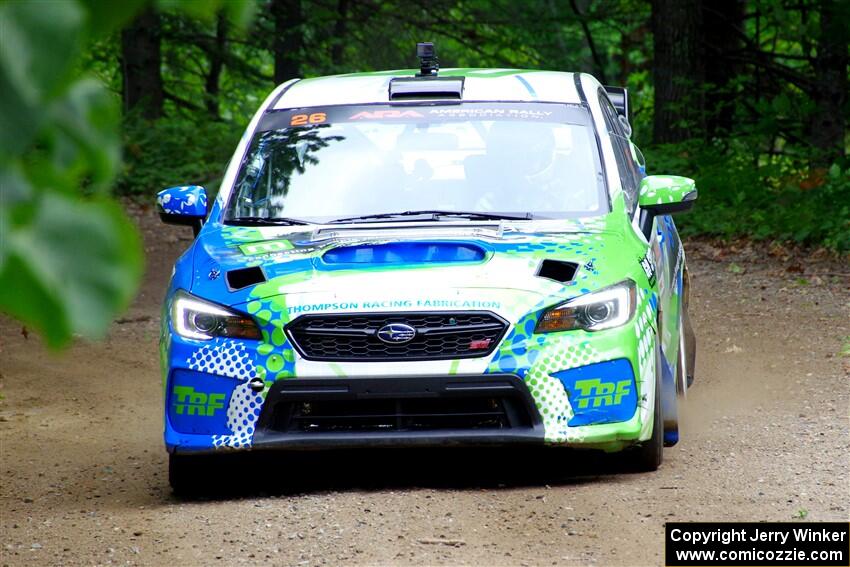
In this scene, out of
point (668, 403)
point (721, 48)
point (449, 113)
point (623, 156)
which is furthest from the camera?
point (721, 48)

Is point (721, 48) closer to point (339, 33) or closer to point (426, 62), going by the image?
point (339, 33)

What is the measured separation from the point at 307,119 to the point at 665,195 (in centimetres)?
192

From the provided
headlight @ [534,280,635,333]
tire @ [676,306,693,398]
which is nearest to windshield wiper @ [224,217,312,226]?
headlight @ [534,280,635,333]

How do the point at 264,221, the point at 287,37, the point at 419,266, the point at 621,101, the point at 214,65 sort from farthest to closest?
the point at 214,65 < the point at 287,37 < the point at 621,101 < the point at 264,221 < the point at 419,266

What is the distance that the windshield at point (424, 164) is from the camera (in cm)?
626

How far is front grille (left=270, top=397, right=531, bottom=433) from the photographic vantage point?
5398mm

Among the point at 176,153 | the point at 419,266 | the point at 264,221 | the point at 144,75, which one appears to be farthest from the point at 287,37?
the point at 419,266

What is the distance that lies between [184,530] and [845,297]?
7730 mm

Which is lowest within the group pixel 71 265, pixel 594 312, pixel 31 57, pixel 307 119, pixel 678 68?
pixel 678 68

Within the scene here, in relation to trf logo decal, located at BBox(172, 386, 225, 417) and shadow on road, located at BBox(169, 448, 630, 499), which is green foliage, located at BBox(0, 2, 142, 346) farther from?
shadow on road, located at BBox(169, 448, 630, 499)

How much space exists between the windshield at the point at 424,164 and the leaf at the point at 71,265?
5318 mm

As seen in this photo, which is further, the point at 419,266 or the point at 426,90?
the point at 426,90

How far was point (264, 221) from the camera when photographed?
6273mm

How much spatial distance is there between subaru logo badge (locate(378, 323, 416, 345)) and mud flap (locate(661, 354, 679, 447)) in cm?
132
